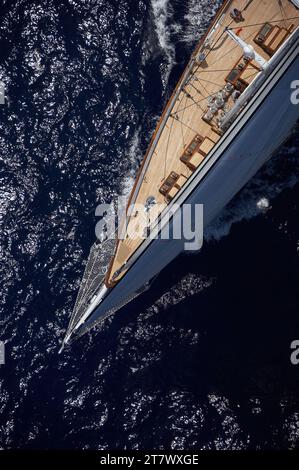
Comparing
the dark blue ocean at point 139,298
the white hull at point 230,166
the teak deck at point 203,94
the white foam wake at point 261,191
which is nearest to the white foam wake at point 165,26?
the dark blue ocean at point 139,298

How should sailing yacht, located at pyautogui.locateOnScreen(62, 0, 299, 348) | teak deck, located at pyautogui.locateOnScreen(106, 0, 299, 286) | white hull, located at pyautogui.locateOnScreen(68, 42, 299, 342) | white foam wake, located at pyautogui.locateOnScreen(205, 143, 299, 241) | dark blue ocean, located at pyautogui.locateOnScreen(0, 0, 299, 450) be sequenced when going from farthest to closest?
white foam wake, located at pyautogui.locateOnScreen(205, 143, 299, 241)
dark blue ocean, located at pyautogui.locateOnScreen(0, 0, 299, 450)
teak deck, located at pyautogui.locateOnScreen(106, 0, 299, 286)
sailing yacht, located at pyautogui.locateOnScreen(62, 0, 299, 348)
white hull, located at pyautogui.locateOnScreen(68, 42, 299, 342)

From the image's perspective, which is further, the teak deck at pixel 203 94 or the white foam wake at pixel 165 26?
the white foam wake at pixel 165 26

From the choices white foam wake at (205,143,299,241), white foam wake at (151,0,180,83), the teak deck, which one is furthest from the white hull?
white foam wake at (151,0,180,83)

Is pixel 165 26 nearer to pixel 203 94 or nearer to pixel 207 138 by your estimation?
pixel 203 94

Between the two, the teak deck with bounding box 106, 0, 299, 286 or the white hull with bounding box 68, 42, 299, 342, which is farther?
the teak deck with bounding box 106, 0, 299, 286

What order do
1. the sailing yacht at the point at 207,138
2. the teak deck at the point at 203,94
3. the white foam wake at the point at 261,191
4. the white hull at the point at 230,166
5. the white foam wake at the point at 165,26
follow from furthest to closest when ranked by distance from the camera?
the white foam wake at the point at 165,26, the white foam wake at the point at 261,191, the teak deck at the point at 203,94, the sailing yacht at the point at 207,138, the white hull at the point at 230,166

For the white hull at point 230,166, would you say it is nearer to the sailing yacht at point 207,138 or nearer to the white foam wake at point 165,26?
the sailing yacht at point 207,138

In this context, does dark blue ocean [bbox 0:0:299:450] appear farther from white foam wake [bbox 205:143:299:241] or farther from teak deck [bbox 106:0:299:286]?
teak deck [bbox 106:0:299:286]

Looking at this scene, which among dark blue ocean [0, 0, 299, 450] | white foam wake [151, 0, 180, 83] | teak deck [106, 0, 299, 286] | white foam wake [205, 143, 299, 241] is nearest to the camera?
teak deck [106, 0, 299, 286]
